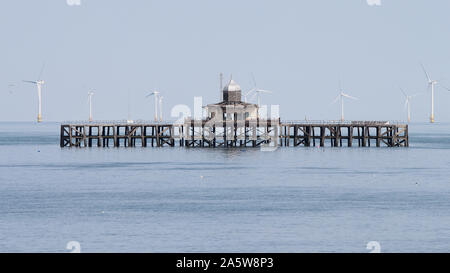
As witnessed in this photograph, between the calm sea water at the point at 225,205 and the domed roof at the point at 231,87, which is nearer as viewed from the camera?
the calm sea water at the point at 225,205

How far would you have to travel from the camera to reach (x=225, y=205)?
230 feet

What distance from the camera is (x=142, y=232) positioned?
5650cm

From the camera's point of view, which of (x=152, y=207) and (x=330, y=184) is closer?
(x=152, y=207)

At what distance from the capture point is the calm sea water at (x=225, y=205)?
53.7 metres

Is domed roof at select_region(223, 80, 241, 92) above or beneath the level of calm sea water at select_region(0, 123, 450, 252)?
above

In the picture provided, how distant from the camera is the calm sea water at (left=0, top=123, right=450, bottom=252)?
53688 millimetres

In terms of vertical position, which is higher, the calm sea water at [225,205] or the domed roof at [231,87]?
the domed roof at [231,87]

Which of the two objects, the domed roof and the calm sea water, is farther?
the domed roof

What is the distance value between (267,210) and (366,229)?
35.6 feet
